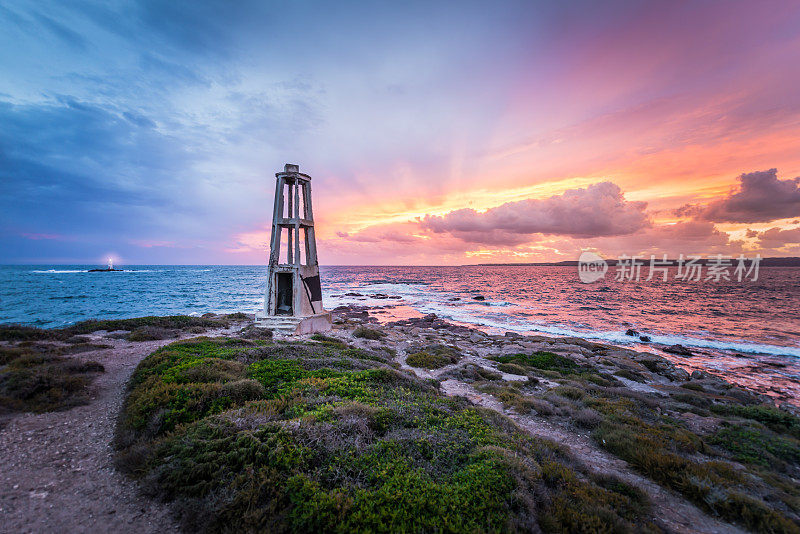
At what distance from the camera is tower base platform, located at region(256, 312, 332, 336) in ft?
60.1

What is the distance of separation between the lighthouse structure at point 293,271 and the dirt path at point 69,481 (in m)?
11.1

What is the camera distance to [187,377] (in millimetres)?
7961

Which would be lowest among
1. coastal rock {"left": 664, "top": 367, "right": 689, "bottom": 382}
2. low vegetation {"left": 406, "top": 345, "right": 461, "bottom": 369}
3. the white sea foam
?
the white sea foam

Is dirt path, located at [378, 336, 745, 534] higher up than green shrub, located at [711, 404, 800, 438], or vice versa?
dirt path, located at [378, 336, 745, 534]

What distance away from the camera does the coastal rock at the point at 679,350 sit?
22600 mm

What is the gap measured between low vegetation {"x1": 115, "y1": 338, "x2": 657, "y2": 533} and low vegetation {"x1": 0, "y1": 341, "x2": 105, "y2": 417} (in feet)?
7.57

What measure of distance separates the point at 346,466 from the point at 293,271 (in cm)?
1527

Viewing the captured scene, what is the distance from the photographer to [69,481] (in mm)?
4973

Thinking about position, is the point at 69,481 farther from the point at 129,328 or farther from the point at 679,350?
the point at 679,350

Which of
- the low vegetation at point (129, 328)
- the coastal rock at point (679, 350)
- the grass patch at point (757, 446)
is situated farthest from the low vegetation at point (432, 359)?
the coastal rock at point (679, 350)

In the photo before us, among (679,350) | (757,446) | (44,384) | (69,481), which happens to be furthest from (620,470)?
(679,350)

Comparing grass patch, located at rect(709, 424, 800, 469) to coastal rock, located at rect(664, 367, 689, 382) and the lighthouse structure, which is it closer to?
coastal rock, located at rect(664, 367, 689, 382)

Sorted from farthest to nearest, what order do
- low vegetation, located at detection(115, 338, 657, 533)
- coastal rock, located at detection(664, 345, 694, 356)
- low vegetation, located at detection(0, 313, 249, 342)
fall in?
coastal rock, located at detection(664, 345, 694, 356) → low vegetation, located at detection(0, 313, 249, 342) → low vegetation, located at detection(115, 338, 657, 533)

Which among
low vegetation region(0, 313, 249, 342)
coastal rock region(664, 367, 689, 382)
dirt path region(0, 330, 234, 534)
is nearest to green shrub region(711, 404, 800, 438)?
coastal rock region(664, 367, 689, 382)
